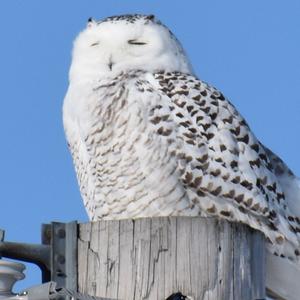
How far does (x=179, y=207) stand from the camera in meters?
5.70

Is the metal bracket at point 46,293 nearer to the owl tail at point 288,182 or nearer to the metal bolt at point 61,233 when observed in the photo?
the metal bolt at point 61,233

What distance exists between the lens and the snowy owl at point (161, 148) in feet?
18.6

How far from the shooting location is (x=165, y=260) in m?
3.36

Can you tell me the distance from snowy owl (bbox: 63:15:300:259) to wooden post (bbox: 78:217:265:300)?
1.93 metres

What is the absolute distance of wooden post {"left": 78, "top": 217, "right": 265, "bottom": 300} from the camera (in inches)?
132

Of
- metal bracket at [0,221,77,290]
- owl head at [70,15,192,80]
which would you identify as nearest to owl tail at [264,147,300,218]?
owl head at [70,15,192,80]

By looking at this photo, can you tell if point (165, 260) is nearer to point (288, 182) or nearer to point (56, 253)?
point (56, 253)

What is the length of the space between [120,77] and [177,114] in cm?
44

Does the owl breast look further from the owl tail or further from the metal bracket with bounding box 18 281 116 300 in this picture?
the metal bracket with bounding box 18 281 116 300

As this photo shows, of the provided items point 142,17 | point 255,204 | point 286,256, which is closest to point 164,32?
point 142,17

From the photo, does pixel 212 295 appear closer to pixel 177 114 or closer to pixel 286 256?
pixel 286 256

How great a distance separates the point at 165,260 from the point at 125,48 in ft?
10.7

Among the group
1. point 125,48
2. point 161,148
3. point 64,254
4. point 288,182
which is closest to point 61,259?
point 64,254

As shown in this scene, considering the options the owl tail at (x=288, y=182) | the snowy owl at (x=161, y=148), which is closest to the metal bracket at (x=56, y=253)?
the snowy owl at (x=161, y=148)
